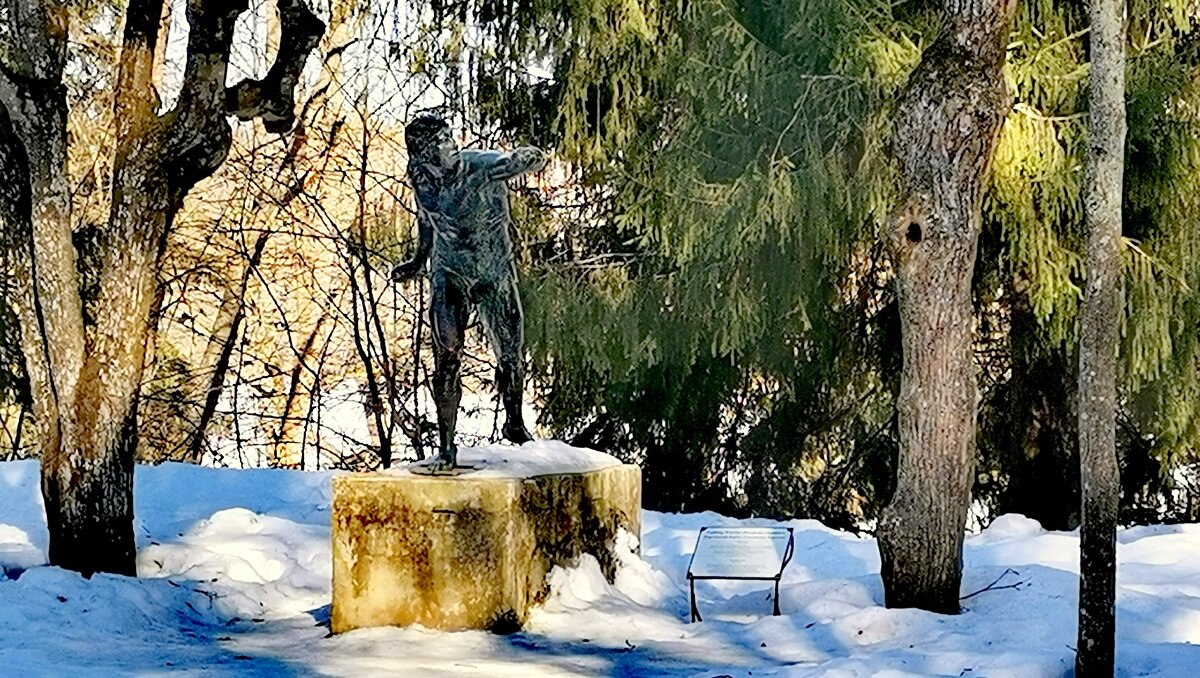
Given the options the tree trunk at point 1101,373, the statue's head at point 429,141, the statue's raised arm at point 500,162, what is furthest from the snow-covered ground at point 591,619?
the statue's head at point 429,141

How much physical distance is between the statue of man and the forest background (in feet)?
9.54

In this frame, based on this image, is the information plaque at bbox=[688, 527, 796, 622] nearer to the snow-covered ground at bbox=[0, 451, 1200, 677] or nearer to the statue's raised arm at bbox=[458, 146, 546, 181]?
the snow-covered ground at bbox=[0, 451, 1200, 677]

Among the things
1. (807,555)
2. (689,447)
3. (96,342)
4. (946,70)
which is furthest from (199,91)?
(689,447)

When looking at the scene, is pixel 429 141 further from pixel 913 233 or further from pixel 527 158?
pixel 913 233

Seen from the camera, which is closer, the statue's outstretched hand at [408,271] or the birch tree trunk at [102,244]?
the statue's outstretched hand at [408,271]

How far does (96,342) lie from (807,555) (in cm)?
488

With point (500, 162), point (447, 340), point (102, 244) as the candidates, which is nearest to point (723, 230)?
point (500, 162)

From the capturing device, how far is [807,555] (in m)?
9.82

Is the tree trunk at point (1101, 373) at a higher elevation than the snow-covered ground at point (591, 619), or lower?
higher

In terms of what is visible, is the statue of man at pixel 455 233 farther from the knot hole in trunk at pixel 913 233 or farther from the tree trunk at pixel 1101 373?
the tree trunk at pixel 1101 373

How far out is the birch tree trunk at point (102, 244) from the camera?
308 inches

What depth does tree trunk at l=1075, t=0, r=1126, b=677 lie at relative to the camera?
215 inches

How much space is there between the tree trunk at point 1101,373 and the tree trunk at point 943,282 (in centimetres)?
160

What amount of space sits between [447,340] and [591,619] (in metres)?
1.62
